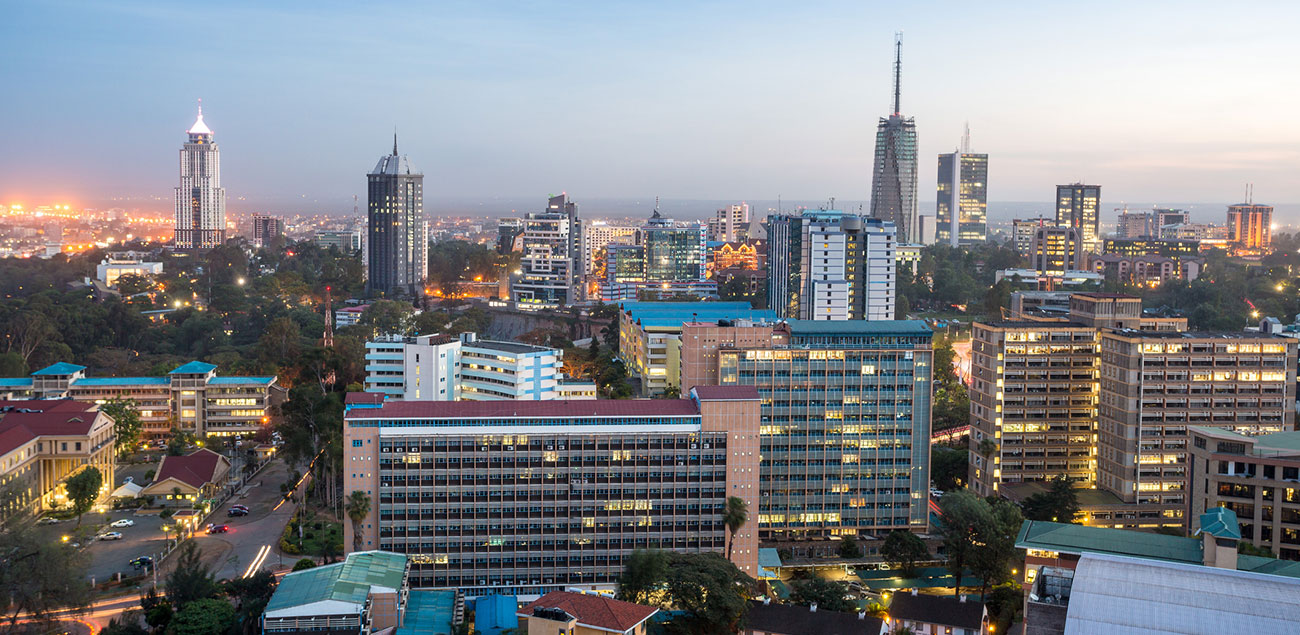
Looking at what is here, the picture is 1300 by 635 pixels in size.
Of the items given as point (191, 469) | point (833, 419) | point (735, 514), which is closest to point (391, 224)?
point (191, 469)

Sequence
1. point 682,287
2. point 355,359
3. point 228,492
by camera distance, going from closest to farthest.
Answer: point 228,492 < point 355,359 < point 682,287

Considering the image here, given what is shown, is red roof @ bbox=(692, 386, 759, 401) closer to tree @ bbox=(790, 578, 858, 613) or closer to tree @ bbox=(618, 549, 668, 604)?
tree @ bbox=(618, 549, 668, 604)

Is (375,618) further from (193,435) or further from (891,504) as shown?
(193,435)

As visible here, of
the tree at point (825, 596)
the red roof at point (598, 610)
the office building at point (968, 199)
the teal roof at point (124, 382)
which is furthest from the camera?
the office building at point (968, 199)

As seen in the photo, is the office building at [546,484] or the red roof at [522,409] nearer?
the office building at [546,484]

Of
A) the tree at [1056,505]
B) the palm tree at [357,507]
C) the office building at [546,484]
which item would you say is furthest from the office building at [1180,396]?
the palm tree at [357,507]

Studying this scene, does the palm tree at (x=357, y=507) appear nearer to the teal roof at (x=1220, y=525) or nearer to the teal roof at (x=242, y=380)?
the teal roof at (x=1220, y=525)

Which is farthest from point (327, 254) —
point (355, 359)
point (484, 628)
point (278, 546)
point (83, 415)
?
point (484, 628)
